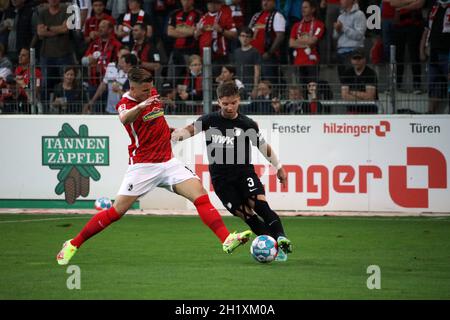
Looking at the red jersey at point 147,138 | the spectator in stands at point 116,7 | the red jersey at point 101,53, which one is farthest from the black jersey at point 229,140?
the spectator in stands at point 116,7

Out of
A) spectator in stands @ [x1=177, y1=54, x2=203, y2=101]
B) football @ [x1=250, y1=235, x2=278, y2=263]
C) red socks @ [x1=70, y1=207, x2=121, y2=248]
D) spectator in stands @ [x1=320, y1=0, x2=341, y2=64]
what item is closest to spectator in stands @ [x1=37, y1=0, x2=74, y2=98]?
spectator in stands @ [x1=177, y1=54, x2=203, y2=101]

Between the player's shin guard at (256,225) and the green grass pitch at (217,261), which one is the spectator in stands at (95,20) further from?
the player's shin guard at (256,225)

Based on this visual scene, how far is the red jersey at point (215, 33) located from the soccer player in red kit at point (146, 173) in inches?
304

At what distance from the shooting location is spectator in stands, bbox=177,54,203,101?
17.8 metres

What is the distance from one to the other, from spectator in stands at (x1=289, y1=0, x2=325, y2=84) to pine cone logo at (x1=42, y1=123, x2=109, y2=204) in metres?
3.85

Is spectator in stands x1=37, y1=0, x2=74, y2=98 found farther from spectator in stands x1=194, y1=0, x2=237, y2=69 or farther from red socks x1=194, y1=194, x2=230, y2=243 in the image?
red socks x1=194, y1=194, x2=230, y2=243

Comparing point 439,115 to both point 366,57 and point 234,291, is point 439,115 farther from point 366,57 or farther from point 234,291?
point 234,291

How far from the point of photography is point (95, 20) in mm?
20156

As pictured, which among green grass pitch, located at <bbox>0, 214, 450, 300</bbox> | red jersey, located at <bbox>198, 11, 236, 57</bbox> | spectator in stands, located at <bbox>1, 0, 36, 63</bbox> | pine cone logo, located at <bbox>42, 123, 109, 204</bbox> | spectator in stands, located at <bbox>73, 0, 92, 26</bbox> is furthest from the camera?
spectator in stands, located at <bbox>1, 0, 36, 63</bbox>

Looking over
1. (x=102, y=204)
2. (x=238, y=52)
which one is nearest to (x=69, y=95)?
(x=102, y=204)

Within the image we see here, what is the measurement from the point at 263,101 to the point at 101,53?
3.60 metres

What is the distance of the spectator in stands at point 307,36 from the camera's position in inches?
723

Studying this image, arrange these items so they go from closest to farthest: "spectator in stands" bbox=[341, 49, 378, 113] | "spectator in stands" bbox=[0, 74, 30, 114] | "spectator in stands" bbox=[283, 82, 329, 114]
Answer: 1. "spectator in stands" bbox=[341, 49, 378, 113]
2. "spectator in stands" bbox=[283, 82, 329, 114]
3. "spectator in stands" bbox=[0, 74, 30, 114]

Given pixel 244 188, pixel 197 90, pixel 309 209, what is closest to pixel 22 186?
pixel 197 90
